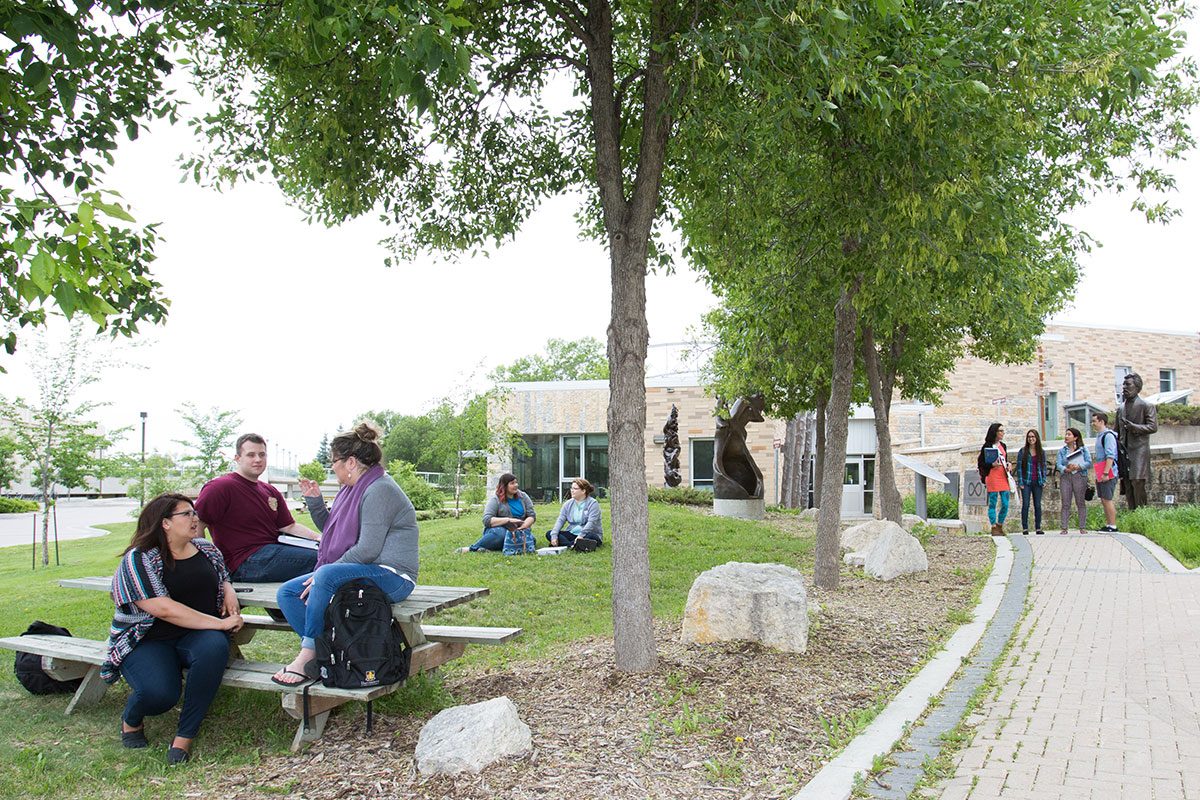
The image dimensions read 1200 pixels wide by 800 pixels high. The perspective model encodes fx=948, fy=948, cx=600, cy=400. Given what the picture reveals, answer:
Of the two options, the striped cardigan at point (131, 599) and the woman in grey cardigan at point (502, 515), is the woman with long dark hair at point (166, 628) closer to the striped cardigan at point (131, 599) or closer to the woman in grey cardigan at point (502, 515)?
the striped cardigan at point (131, 599)

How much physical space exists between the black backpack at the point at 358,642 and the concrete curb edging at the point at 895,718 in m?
2.15

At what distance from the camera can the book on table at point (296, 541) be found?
6.60m

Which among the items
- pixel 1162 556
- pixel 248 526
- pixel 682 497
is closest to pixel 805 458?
pixel 682 497

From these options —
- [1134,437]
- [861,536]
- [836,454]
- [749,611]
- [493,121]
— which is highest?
[493,121]

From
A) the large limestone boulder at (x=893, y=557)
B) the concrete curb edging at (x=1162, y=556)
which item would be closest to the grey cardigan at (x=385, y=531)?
the large limestone boulder at (x=893, y=557)

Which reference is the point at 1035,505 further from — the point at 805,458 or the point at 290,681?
the point at 805,458

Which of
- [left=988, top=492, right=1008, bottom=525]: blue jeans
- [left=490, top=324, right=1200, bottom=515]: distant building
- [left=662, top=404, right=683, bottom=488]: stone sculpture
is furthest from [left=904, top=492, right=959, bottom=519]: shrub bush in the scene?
[left=988, top=492, right=1008, bottom=525]: blue jeans

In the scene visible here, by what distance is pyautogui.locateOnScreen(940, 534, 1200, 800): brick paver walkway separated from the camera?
4.20m

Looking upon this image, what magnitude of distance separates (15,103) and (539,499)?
31.6m

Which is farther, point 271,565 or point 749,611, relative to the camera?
point 749,611

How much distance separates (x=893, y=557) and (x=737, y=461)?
382 inches

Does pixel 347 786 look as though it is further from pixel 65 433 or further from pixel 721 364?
pixel 65 433

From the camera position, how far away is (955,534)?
51.7 ft

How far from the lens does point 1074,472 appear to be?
14.8m
